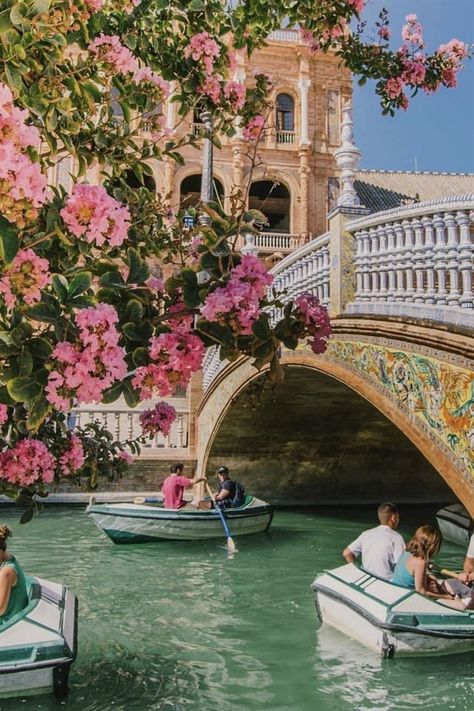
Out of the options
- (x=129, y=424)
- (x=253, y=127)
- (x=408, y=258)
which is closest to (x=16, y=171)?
(x=253, y=127)

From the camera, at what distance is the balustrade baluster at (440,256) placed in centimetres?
617

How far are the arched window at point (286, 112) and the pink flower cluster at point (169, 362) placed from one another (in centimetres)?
2959

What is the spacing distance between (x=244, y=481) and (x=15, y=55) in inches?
621

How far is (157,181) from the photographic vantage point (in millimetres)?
28734

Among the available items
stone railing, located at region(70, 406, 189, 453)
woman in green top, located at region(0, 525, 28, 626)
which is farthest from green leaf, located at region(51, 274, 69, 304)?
stone railing, located at region(70, 406, 189, 453)

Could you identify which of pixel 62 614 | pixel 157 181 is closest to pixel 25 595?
pixel 62 614

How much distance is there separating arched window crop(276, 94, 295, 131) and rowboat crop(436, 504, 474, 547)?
68.1 ft

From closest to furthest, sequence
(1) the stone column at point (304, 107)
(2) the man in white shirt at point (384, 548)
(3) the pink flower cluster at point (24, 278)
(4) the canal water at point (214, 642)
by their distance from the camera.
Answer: (3) the pink flower cluster at point (24, 278) < (4) the canal water at point (214, 642) < (2) the man in white shirt at point (384, 548) < (1) the stone column at point (304, 107)

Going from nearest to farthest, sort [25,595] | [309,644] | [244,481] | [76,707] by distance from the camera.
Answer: [76,707], [25,595], [309,644], [244,481]

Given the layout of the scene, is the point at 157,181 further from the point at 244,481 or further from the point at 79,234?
the point at 79,234

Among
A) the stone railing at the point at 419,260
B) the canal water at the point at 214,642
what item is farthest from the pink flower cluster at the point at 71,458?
the stone railing at the point at 419,260

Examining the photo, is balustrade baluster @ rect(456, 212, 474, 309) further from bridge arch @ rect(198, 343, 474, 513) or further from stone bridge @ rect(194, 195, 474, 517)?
bridge arch @ rect(198, 343, 474, 513)

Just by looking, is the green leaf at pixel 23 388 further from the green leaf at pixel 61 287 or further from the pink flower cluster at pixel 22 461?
the pink flower cluster at pixel 22 461

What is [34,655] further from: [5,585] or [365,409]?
[365,409]
